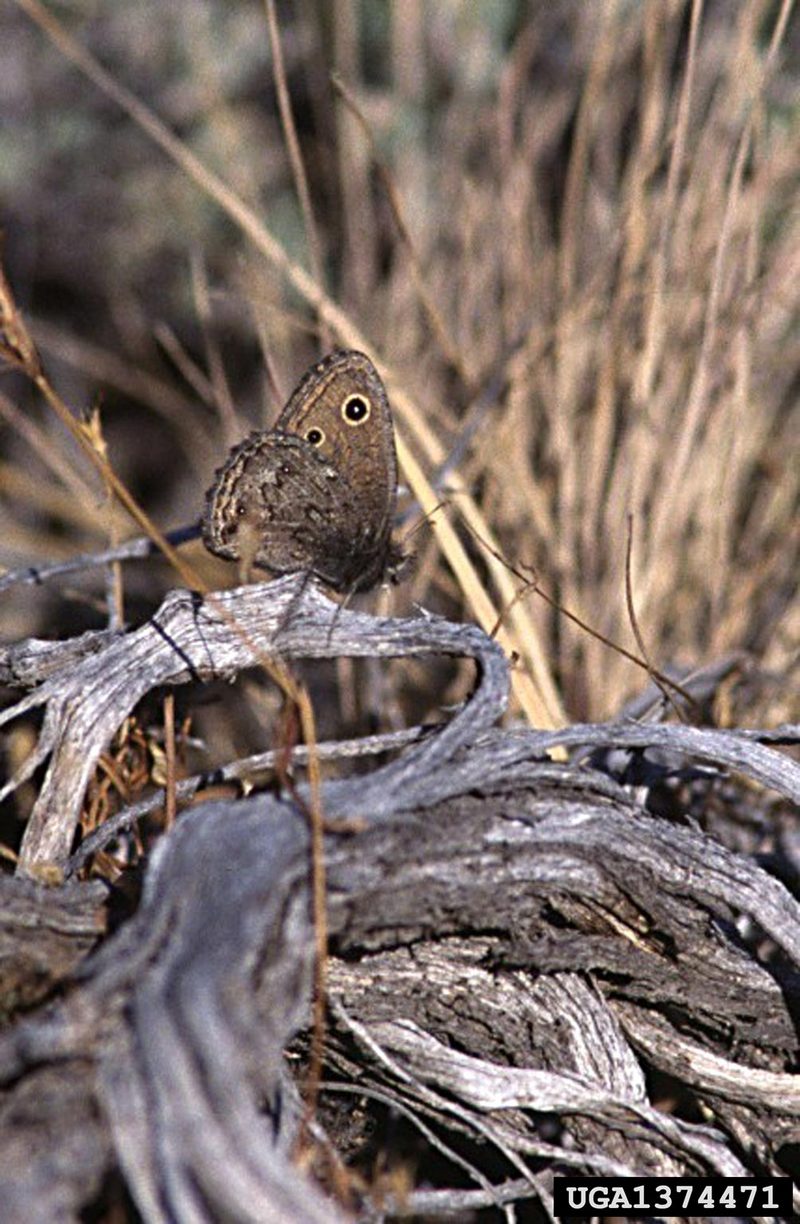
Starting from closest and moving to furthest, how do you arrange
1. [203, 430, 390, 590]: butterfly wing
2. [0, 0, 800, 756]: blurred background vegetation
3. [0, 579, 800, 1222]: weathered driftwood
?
[0, 579, 800, 1222]: weathered driftwood
[203, 430, 390, 590]: butterfly wing
[0, 0, 800, 756]: blurred background vegetation

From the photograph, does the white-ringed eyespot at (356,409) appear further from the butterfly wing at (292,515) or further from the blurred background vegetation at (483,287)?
the blurred background vegetation at (483,287)

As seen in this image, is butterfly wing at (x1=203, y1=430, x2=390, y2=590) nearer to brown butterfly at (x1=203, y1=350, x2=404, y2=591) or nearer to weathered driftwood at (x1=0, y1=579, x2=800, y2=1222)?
brown butterfly at (x1=203, y1=350, x2=404, y2=591)

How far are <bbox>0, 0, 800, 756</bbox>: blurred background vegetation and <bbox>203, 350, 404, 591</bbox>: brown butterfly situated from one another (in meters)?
0.15

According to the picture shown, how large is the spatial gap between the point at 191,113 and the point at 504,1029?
112 inches

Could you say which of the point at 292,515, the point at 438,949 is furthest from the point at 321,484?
the point at 438,949

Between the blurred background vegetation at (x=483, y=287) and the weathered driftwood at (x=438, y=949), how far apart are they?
39cm

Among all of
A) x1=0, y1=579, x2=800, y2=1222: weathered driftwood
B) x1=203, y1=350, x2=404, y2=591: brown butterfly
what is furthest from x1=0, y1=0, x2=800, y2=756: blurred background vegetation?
x1=0, y1=579, x2=800, y2=1222: weathered driftwood

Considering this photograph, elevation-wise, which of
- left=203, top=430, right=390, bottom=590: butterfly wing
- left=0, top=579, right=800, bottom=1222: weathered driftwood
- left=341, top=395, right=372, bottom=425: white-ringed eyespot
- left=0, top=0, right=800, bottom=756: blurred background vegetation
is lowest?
left=0, top=579, right=800, bottom=1222: weathered driftwood

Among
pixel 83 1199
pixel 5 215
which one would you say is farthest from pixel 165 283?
pixel 83 1199

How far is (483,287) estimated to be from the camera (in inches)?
109

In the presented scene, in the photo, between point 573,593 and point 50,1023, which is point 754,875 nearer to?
point 50,1023

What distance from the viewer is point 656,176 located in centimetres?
266

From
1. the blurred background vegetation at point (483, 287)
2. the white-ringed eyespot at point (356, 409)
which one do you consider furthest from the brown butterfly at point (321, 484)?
the blurred background vegetation at point (483, 287)

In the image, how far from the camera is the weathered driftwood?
115 centimetres
